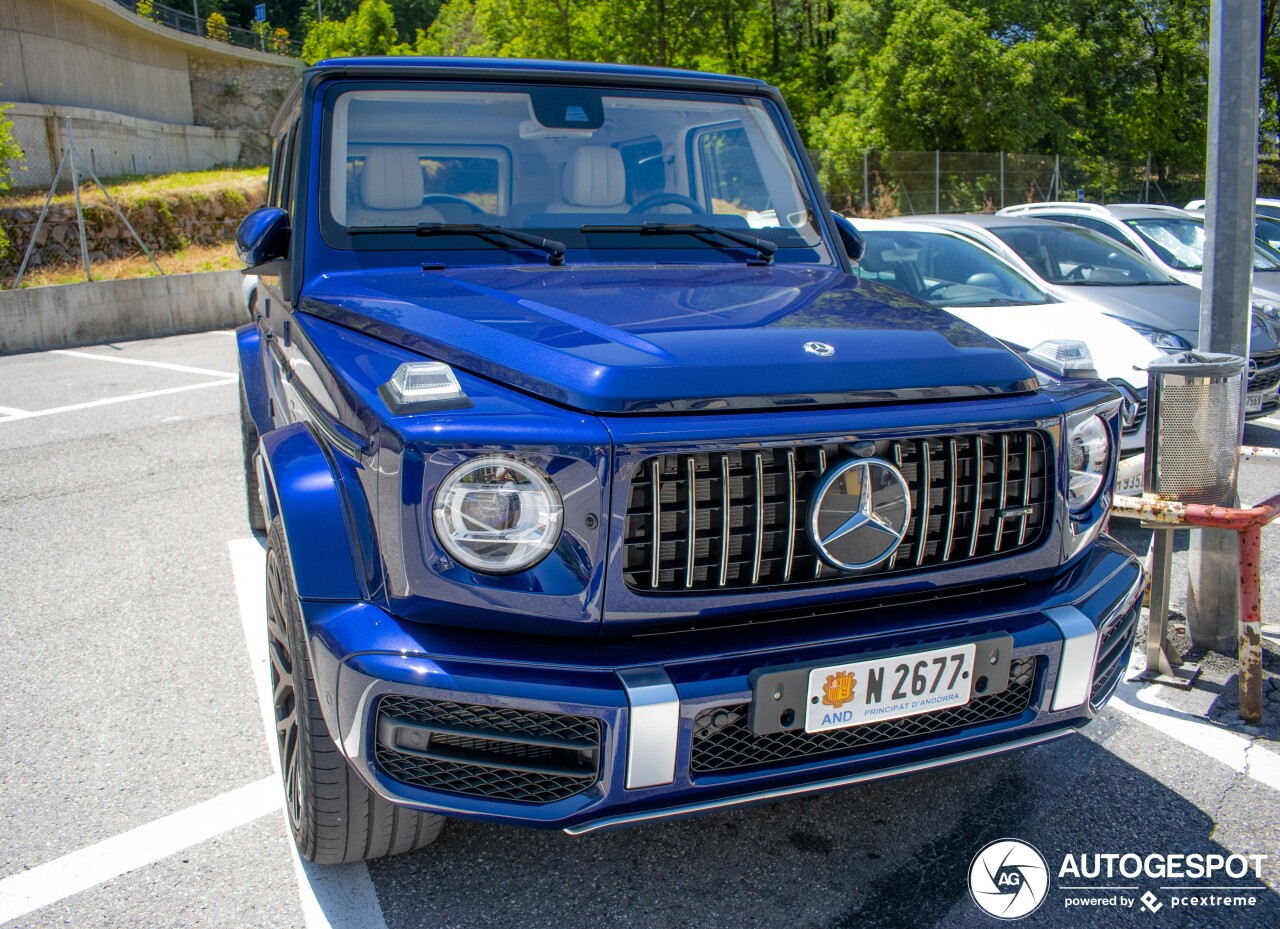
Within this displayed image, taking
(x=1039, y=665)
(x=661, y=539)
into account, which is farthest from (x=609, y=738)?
(x=1039, y=665)

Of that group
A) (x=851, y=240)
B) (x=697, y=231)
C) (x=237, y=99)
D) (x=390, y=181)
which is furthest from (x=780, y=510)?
(x=237, y=99)

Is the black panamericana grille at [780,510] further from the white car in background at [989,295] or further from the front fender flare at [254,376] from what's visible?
the white car in background at [989,295]

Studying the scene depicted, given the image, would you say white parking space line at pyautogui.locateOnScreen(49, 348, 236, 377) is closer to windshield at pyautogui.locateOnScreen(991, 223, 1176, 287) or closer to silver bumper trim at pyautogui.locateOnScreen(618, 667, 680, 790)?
windshield at pyautogui.locateOnScreen(991, 223, 1176, 287)

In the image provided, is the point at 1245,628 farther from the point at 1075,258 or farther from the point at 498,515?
the point at 1075,258

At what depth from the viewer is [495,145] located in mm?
3334

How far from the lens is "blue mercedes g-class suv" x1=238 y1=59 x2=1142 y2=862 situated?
6.77ft

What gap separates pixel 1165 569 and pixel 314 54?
2659 inches

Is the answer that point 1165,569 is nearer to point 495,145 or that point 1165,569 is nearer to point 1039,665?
point 1039,665

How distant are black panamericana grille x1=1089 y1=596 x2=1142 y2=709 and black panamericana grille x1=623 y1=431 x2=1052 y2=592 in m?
0.34

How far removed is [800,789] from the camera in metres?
2.20

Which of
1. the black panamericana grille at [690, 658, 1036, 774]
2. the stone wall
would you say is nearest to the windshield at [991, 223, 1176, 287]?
the black panamericana grille at [690, 658, 1036, 774]

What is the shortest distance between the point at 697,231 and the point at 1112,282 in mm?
5368

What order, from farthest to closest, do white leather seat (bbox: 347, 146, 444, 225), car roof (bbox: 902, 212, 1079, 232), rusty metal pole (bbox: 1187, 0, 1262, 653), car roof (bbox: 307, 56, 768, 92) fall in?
car roof (bbox: 902, 212, 1079, 232) < rusty metal pole (bbox: 1187, 0, 1262, 653) < car roof (bbox: 307, 56, 768, 92) < white leather seat (bbox: 347, 146, 444, 225)

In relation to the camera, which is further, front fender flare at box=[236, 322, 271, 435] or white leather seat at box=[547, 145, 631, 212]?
front fender flare at box=[236, 322, 271, 435]
